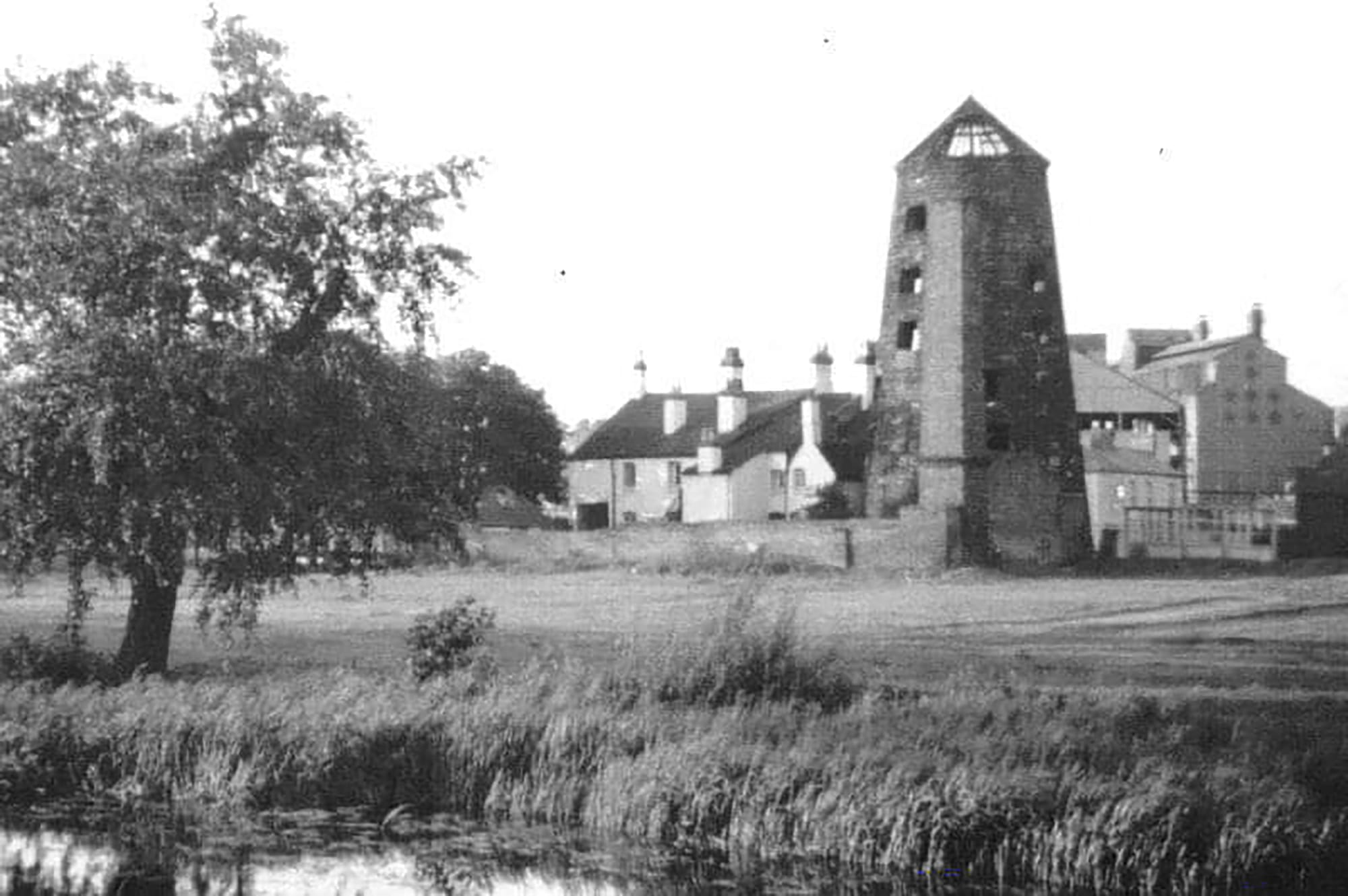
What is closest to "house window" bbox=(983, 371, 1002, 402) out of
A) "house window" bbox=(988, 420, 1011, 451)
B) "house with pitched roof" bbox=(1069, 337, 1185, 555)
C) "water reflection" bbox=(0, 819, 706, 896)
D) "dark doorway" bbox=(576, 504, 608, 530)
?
"house window" bbox=(988, 420, 1011, 451)

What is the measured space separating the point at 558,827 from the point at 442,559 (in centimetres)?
3565

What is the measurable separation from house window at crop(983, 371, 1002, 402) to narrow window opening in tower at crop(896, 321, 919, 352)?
11.9 feet

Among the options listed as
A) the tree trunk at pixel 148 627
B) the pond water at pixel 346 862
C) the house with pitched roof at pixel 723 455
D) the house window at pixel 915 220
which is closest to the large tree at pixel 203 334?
the tree trunk at pixel 148 627

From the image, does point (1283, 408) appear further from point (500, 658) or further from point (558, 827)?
point (558, 827)

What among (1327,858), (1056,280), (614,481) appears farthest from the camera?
(614,481)

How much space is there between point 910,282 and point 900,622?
2680cm

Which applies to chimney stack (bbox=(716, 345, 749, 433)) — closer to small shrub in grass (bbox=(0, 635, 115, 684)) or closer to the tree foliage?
the tree foliage

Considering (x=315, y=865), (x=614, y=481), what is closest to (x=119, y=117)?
(x=315, y=865)

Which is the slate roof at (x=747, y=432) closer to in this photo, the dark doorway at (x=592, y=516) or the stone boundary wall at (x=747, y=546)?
the dark doorway at (x=592, y=516)

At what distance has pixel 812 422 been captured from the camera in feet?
225

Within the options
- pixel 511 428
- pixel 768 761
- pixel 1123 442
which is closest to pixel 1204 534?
pixel 1123 442

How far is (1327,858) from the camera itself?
1750 centimetres

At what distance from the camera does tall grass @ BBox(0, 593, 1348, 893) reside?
1767cm

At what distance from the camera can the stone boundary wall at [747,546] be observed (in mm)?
55000
